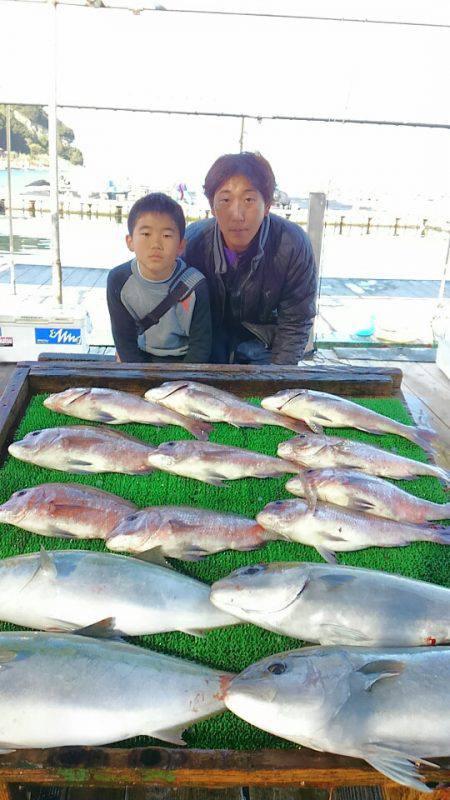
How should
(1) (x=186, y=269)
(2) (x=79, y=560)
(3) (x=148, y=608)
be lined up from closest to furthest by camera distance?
(3) (x=148, y=608)
(2) (x=79, y=560)
(1) (x=186, y=269)

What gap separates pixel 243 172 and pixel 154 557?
2695 millimetres

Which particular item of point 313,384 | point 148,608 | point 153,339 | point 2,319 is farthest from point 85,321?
point 148,608

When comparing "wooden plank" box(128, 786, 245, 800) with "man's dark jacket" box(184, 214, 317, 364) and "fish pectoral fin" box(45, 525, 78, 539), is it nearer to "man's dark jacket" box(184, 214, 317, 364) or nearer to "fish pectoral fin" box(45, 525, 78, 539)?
"fish pectoral fin" box(45, 525, 78, 539)

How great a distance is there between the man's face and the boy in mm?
322

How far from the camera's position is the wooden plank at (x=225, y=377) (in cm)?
306

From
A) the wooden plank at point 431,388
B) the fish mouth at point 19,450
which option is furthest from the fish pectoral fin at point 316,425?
the wooden plank at point 431,388

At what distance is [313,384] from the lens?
3.18 metres

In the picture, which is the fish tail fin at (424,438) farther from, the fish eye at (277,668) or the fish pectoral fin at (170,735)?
the fish pectoral fin at (170,735)

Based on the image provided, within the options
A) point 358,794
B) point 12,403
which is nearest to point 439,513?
point 358,794

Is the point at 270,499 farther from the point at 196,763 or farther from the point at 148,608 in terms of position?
the point at 196,763

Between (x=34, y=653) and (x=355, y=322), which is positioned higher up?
(x=34, y=653)

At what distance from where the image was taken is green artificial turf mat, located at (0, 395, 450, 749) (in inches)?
62.9

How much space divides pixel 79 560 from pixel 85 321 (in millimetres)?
4783

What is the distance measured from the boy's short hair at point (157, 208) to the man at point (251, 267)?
1.19 ft
